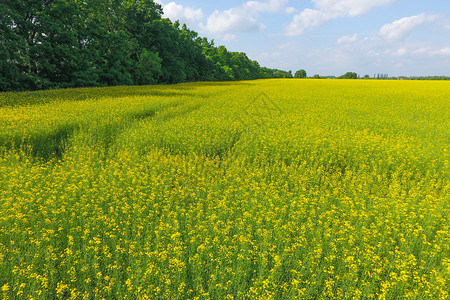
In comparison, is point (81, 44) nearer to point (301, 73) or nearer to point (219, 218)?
point (219, 218)

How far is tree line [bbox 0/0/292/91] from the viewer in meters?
19.6

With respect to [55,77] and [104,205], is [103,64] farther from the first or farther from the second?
[104,205]

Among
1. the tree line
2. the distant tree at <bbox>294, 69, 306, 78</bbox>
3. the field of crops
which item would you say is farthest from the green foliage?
the distant tree at <bbox>294, 69, 306, 78</bbox>

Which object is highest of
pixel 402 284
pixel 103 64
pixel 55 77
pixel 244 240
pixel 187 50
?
pixel 187 50

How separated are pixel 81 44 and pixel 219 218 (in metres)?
32.5

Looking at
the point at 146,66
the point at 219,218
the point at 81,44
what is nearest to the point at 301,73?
the point at 146,66

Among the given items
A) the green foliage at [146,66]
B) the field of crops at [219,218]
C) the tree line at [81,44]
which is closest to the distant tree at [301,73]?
the tree line at [81,44]

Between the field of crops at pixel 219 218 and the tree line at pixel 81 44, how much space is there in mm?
15965

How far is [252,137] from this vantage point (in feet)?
26.1

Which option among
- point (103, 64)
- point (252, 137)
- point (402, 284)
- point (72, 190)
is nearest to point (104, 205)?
point (72, 190)

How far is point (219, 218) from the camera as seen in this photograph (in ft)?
12.0

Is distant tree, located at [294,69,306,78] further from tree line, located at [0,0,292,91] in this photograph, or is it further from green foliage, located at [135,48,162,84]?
green foliage, located at [135,48,162,84]

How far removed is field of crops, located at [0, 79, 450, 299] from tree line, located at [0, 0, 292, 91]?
16.0 meters

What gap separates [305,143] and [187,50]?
52.2 meters
